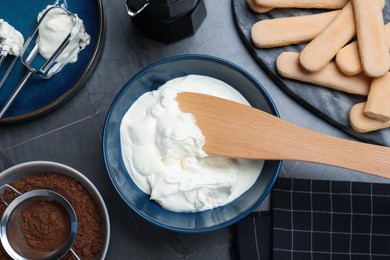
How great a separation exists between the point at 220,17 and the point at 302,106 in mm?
228

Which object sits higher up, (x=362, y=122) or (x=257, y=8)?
(x=257, y=8)

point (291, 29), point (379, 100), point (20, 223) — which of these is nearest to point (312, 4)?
point (291, 29)

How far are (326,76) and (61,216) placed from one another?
52 cm

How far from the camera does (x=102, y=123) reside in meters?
0.92

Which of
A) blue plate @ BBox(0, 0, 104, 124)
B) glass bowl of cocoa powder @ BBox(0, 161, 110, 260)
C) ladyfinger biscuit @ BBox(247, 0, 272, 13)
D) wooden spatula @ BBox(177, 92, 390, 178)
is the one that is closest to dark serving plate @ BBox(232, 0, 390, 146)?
ladyfinger biscuit @ BBox(247, 0, 272, 13)

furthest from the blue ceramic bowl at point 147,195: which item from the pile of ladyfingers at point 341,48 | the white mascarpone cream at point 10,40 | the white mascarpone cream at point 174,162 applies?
the white mascarpone cream at point 10,40

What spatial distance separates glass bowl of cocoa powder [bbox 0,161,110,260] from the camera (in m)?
0.83

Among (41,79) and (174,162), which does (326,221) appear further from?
(41,79)

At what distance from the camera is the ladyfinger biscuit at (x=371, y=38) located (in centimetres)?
84

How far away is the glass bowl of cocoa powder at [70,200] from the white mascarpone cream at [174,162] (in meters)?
0.10

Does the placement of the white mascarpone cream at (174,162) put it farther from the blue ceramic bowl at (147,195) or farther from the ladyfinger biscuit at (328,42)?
the ladyfinger biscuit at (328,42)

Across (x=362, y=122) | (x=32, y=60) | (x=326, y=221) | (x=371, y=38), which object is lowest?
(x=326, y=221)

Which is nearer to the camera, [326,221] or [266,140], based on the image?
[266,140]

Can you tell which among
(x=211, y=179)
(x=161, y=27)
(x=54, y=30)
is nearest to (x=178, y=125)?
(x=211, y=179)
